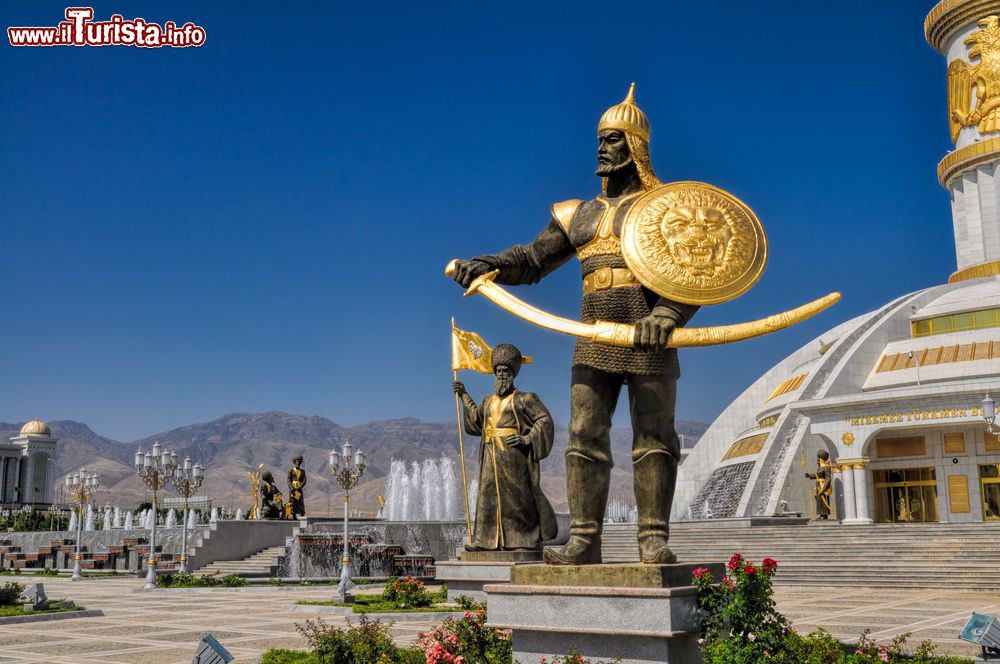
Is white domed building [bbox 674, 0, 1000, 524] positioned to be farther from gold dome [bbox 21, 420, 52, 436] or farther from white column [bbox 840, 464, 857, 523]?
gold dome [bbox 21, 420, 52, 436]

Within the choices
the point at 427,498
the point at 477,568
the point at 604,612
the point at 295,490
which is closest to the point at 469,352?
the point at 477,568

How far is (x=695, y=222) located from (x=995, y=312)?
33.6m

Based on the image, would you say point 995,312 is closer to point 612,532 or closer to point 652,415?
point 612,532

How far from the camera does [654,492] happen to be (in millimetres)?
5590

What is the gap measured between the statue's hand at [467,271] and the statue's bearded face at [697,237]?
1.21 m

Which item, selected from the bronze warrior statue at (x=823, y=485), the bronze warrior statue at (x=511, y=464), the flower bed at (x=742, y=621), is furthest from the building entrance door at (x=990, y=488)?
the flower bed at (x=742, y=621)

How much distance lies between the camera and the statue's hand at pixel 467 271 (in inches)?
237

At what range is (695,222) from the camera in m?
5.45

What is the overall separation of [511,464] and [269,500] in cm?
1646

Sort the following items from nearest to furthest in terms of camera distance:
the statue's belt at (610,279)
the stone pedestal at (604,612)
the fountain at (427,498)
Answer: the stone pedestal at (604,612)
the statue's belt at (610,279)
the fountain at (427,498)

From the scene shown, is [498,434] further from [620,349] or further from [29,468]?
[29,468]

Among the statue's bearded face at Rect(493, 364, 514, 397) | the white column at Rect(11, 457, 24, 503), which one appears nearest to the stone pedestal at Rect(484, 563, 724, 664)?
the statue's bearded face at Rect(493, 364, 514, 397)

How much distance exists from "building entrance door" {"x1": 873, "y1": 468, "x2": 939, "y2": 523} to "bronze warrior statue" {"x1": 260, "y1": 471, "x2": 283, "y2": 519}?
64.7 ft

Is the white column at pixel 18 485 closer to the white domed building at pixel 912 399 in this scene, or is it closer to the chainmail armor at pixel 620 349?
the white domed building at pixel 912 399
